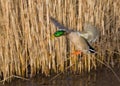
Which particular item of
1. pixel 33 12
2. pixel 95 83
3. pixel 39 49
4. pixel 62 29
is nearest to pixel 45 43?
pixel 39 49

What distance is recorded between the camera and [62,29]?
2.81 metres

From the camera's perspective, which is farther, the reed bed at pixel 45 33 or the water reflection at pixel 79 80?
the water reflection at pixel 79 80

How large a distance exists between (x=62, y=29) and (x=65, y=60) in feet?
4.08

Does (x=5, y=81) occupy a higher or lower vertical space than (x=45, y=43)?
lower

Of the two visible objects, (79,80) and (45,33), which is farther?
(79,80)

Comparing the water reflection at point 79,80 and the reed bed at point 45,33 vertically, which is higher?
the reed bed at point 45,33

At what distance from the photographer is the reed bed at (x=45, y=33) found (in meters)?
3.73

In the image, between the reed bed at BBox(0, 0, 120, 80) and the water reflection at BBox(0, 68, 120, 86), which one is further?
the water reflection at BBox(0, 68, 120, 86)

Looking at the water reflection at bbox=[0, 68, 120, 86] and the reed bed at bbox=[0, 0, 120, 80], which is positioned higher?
the reed bed at bbox=[0, 0, 120, 80]

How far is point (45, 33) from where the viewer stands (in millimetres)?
3867

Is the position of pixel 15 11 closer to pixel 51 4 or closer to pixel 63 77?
pixel 51 4

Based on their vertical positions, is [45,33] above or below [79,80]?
above

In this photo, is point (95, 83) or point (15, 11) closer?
point (15, 11)

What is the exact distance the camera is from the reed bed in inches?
147
